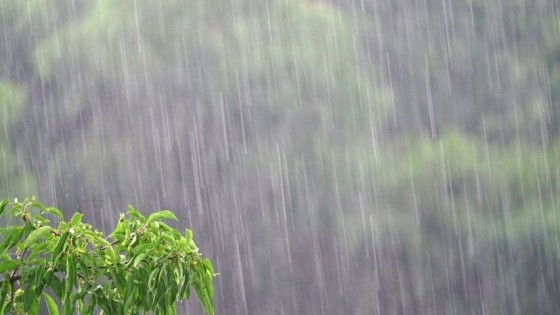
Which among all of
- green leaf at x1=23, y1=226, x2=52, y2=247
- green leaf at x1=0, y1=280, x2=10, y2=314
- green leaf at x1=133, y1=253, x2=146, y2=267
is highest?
green leaf at x1=23, y1=226, x2=52, y2=247

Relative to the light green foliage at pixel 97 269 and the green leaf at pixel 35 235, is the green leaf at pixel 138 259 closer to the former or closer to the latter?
the light green foliage at pixel 97 269

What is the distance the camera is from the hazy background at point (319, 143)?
4.78m

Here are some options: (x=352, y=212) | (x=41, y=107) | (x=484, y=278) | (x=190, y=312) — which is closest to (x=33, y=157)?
(x=41, y=107)

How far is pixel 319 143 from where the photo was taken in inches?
190

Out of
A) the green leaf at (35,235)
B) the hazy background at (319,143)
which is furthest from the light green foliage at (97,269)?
the hazy background at (319,143)

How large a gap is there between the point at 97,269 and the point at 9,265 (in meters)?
0.13

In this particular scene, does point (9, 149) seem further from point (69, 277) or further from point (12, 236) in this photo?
point (69, 277)

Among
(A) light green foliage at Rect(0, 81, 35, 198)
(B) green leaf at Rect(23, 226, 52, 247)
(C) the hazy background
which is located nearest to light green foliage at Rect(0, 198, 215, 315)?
(B) green leaf at Rect(23, 226, 52, 247)

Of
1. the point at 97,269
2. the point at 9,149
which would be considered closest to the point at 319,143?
the point at 9,149

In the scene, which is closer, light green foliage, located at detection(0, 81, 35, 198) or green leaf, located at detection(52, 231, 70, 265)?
green leaf, located at detection(52, 231, 70, 265)

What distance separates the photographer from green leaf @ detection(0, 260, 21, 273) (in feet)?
4.62

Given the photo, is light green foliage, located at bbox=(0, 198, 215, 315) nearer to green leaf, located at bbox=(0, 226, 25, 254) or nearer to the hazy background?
green leaf, located at bbox=(0, 226, 25, 254)

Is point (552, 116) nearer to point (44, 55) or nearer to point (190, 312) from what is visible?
point (190, 312)

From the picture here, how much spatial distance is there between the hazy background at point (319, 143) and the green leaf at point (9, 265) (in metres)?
3.35
